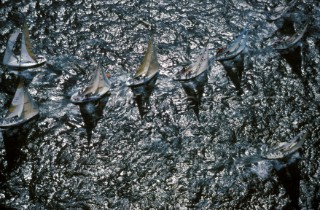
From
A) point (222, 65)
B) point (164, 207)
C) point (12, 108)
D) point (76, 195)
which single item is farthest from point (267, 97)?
point (12, 108)

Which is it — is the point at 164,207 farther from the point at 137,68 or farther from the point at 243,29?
the point at 243,29

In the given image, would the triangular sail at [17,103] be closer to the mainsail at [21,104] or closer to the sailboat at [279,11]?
the mainsail at [21,104]

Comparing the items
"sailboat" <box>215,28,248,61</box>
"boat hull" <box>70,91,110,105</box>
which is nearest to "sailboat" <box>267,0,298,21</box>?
"sailboat" <box>215,28,248,61</box>

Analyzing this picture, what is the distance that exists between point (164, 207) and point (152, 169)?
392 cm

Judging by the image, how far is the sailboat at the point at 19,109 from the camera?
35.9 metres

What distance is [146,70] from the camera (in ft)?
131

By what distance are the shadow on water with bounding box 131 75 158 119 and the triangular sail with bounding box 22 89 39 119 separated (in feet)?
34.6

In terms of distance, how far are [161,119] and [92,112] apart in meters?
7.43

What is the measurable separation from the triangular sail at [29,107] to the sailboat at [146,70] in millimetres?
10321

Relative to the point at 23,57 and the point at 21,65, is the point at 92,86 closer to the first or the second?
the point at 21,65

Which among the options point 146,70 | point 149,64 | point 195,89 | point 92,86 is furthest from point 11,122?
point 195,89

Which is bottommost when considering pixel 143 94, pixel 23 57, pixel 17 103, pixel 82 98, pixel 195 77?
pixel 143 94

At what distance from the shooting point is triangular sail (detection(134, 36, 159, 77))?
129 feet

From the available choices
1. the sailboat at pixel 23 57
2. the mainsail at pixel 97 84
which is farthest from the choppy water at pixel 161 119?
the mainsail at pixel 97 84
